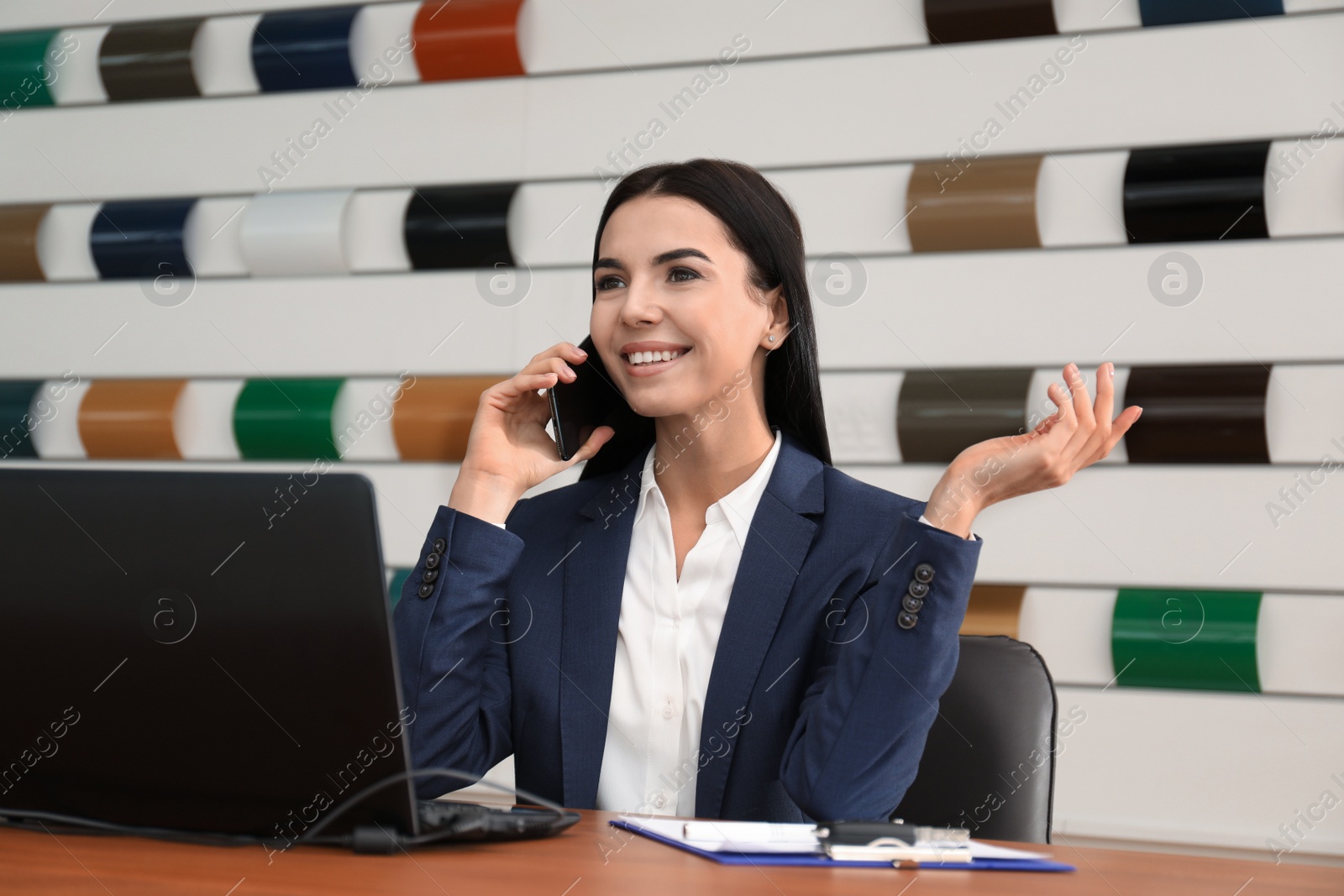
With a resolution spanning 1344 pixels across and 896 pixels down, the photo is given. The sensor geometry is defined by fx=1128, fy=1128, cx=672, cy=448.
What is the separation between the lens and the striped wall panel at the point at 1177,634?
2.39m

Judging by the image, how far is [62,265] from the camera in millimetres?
3332

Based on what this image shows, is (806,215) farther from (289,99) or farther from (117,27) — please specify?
(117,27)

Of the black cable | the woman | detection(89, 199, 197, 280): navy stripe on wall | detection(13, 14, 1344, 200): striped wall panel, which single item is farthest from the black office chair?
detection(89, 199, 197, 280): navy stripe on wall

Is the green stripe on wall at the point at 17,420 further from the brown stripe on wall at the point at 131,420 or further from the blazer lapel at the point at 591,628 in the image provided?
the blazer lapel at the point at 591,628

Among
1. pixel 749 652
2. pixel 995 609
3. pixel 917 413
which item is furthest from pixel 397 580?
pixel 749 652

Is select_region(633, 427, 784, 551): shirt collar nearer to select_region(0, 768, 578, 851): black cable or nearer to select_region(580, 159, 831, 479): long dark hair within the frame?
select_region(580, 159, 831, 479): long dark hair

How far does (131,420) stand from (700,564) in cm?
210

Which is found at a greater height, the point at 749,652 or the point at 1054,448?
the point at 1054,448

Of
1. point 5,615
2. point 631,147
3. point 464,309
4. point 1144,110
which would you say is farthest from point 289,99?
point 5,615

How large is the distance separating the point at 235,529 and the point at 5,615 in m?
0.22

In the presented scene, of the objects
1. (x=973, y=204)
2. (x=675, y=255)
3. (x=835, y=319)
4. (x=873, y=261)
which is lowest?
(x=675, y=255)

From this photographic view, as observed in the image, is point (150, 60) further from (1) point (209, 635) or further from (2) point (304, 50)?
(1) point (209, 635)

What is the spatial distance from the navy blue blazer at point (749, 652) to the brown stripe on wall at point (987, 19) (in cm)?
139

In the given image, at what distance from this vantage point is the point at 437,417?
297 cm
